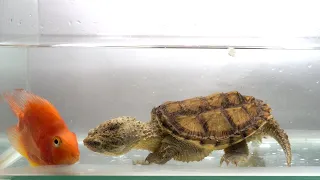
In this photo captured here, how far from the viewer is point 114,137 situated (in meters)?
1.04

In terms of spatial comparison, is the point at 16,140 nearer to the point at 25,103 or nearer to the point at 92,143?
the point at 25,103

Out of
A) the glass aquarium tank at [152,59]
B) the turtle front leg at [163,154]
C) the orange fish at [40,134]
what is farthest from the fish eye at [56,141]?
the glass aquarium tank at [152,59]

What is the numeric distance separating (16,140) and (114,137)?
264 mm

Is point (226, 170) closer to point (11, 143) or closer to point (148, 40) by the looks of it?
point (11, 143)

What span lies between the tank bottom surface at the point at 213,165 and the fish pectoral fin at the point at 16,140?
0.12 feet

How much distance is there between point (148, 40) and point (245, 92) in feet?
1.57

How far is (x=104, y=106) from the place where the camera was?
4.87ft

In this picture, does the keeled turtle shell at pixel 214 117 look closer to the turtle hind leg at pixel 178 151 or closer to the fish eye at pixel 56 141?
the turtle hind leg at pixel 178 151

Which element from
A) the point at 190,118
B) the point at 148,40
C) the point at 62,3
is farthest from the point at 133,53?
→ the point at 190,118

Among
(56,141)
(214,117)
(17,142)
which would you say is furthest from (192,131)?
(17,142)

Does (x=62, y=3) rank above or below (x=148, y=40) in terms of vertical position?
above

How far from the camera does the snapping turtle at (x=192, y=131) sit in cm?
105

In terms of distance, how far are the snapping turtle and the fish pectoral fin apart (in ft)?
0.57

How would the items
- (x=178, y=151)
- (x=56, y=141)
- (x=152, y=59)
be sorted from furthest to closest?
(x=152, y=59) → (x=178, y=151) → (x=56, y=141)
